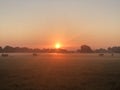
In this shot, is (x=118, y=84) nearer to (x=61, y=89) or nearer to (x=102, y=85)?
(x=102, y=85)

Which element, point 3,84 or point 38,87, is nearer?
point 38,87

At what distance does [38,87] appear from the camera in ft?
84.2

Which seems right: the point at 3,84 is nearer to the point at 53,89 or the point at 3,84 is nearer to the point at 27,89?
the point at 27,89

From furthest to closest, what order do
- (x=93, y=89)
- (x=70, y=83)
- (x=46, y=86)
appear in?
1. (x=70, y=83)
2. (x=46, y=86)
3. (x=93, y=89)

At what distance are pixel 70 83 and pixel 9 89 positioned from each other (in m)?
7.11

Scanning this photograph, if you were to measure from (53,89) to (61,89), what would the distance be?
0.79m

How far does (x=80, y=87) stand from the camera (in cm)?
2569

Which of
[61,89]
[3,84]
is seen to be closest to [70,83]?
[61,89]

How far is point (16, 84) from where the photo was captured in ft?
89.6

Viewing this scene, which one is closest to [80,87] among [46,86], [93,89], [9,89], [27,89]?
[93,89]

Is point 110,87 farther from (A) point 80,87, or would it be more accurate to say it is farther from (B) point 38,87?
(B) point 38,87

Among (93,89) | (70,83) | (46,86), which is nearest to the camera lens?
(93,89)

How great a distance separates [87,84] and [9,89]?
8484mm

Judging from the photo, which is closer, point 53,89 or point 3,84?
point 53,89
